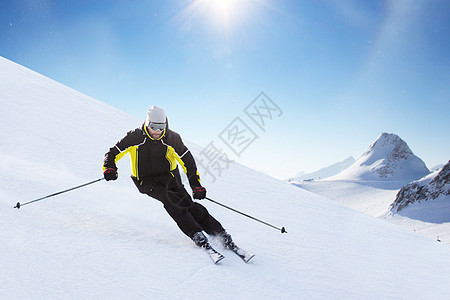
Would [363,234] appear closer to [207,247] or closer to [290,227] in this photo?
[290,227]

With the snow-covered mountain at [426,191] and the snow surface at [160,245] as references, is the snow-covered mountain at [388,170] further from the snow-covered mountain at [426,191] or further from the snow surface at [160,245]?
the snow surface at [160,245]

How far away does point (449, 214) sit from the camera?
7612cm

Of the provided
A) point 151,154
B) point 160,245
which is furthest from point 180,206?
point 151,154

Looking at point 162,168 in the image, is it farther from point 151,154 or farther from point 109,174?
point 109,174

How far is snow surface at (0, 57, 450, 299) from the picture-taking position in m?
2.00

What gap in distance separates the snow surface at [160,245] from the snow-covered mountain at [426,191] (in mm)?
98814

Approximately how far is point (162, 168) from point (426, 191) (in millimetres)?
119160

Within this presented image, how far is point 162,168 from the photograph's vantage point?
11.1ft

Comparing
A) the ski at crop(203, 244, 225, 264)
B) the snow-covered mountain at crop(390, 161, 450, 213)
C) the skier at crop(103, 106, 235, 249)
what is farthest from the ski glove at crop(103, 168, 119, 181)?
the snow-covered mountain at crop(390, 161, 450, 213)

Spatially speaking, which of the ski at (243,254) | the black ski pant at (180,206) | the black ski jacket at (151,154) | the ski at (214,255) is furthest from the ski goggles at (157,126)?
the ski at (243,254)

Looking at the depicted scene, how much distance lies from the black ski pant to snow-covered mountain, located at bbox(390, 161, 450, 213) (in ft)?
331

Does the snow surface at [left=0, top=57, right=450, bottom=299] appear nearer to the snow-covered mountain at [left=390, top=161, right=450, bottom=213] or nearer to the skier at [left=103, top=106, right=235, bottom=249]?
the skier at [left=103, top=106, right=235, bottom=249]

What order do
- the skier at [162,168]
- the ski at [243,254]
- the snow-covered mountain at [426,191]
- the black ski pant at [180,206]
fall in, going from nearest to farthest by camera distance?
the ski at [243,254] < the black ski pant at [180,206] < the skier at [162,168] < the snow-covered mountain at [426,191]

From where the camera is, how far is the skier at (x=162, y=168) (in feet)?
10.2
